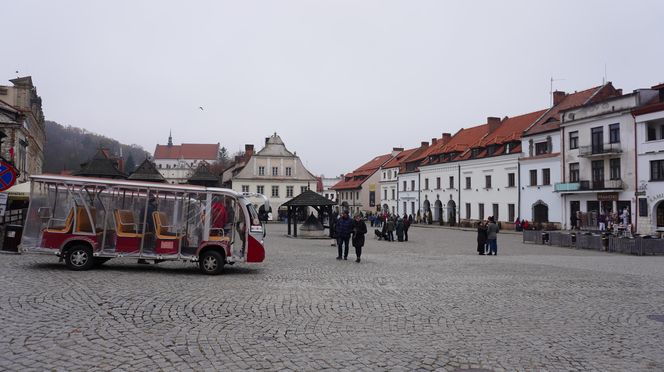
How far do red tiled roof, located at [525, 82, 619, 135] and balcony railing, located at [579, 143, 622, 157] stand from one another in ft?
14.2

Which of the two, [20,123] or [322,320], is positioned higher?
[20,123]

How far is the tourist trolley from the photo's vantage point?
1396 centimetres

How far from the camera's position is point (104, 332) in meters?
7.48

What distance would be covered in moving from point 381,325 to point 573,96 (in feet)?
162

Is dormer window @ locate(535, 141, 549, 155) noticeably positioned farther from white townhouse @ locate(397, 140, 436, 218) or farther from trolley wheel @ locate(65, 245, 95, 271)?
trolley wheel @ locate(65, 245, 95, 271)

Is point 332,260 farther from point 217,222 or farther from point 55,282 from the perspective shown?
point 55,282

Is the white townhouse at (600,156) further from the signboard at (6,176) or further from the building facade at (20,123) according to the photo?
the building facade at (20,123)

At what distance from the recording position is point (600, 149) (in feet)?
133

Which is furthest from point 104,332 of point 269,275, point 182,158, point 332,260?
point 182,158

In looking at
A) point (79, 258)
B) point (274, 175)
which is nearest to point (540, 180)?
point (274, 175)

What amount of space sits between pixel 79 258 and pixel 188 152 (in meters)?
160

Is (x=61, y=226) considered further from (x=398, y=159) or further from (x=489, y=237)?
(x=398, y=159)

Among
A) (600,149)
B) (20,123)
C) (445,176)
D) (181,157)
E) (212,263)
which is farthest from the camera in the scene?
(181,157)

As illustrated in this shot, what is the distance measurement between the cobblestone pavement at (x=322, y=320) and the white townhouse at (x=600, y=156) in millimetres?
27059
